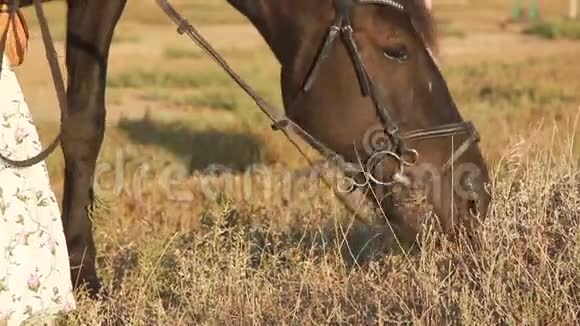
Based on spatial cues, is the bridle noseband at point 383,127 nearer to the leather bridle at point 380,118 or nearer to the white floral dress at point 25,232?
the leather bridle at point 380,118

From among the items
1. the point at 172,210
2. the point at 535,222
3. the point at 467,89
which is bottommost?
the point at 467,89

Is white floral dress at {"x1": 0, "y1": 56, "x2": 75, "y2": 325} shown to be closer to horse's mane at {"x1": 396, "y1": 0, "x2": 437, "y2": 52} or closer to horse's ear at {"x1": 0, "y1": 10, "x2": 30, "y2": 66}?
horse's ear at {"x1": 0, "y1": 10, "x2": 30, "y2": 66}

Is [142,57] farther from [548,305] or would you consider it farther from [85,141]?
[548,305]

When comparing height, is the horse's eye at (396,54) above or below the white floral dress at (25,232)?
above

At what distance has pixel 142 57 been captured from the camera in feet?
67.6

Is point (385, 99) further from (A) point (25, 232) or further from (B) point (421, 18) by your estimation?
(A) point (25, 232)

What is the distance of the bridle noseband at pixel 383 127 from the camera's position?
4.27m

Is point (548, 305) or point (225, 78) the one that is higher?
point (548, 305)

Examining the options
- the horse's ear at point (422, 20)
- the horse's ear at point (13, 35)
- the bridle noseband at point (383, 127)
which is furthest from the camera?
the horse's ear at point (422, 20)

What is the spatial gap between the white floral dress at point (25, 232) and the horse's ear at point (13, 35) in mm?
62

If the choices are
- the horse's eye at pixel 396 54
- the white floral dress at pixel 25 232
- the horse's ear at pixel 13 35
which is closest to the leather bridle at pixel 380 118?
the horse's eye at pixel 396 54

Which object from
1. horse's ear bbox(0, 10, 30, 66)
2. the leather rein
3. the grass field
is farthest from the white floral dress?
the leather rein

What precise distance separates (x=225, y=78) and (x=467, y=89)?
4.51 meters

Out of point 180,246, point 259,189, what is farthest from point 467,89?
point 180,246
